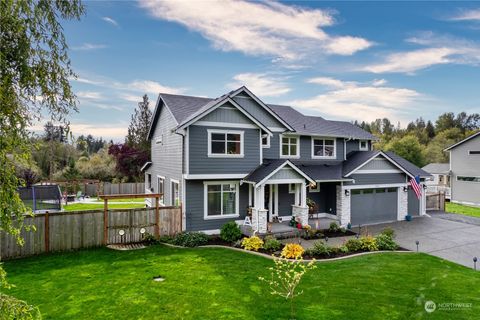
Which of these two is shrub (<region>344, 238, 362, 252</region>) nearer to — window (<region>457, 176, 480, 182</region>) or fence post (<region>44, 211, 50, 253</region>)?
fence post (<region>44, 211, 50, 253</region>)

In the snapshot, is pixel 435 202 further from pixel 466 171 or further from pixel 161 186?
pixel 161 186

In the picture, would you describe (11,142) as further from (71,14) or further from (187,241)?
(187,241)

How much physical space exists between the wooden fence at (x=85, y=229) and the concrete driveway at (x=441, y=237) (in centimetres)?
1115

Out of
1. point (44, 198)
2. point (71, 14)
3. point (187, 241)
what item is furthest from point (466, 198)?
point (44, 198)

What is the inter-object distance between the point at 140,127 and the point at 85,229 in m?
28.3

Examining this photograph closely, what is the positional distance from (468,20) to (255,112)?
565 inches

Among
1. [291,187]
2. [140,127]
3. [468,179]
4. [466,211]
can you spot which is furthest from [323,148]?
[140,127]

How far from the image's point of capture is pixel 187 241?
1215cm

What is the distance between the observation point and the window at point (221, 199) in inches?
547

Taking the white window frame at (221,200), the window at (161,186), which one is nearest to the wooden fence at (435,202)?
the white window frame at (221,200)

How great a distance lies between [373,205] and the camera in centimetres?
1758

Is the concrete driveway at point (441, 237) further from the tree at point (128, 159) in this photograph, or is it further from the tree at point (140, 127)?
Result: the tree at point (140, 127)

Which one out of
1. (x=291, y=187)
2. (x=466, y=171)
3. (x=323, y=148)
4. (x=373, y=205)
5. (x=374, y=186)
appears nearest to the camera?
(x=291, y=187)

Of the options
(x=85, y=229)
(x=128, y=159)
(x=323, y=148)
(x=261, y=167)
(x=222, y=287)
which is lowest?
(x=222, y=287)
